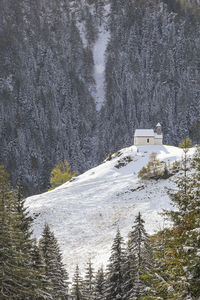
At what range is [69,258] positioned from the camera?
3294 cm

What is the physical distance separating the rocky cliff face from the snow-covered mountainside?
78.8 m

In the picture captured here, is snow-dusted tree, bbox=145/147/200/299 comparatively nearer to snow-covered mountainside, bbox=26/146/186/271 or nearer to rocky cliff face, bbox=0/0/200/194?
snow-covered mountainside, bbox=26/146/186/271

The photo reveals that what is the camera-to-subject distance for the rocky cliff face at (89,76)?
447 ft

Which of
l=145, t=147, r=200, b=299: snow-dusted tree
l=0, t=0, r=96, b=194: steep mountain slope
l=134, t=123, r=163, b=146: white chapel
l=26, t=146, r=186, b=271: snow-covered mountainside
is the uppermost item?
l=0, t=0, r=96, b=194: steep mountain slope

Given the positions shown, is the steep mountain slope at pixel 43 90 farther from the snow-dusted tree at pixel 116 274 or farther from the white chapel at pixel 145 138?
the snow-dusted tree at pixel 116 274

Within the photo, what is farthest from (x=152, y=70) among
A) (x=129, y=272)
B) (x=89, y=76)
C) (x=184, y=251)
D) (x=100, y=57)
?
(x=184, y=251)

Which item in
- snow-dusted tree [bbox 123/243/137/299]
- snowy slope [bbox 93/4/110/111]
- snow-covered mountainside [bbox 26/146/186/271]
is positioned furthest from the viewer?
snowy slope [bbox 93/4/110/111]

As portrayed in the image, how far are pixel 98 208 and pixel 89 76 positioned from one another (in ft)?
372

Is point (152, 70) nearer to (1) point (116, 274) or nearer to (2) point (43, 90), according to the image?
(2) point (43, 90)

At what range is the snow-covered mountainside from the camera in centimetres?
3566

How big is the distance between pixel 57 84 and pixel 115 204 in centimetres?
10873

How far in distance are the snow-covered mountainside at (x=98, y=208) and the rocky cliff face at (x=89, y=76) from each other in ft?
258

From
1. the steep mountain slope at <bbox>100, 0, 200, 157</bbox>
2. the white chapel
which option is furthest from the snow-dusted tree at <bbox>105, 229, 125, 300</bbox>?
the steep mountain slope at <bbox>100, 0, 200, 157</bbox>

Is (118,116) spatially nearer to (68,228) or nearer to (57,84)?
(57,84)
